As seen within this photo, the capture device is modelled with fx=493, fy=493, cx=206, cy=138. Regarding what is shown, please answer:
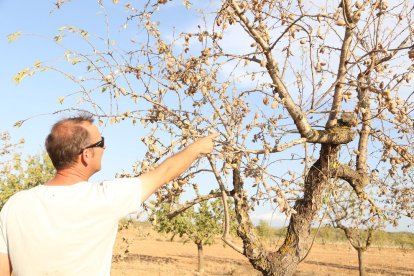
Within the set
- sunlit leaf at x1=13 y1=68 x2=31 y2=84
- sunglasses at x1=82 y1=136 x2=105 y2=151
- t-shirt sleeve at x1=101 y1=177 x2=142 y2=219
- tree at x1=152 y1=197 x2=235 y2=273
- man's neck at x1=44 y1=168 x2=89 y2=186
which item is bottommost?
tree at x1=152 y1=197 x2=235 y2=273

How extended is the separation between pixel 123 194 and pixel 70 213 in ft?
1.02

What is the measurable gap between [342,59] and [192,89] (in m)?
2.32

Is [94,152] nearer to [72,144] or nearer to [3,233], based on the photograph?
[72,144]

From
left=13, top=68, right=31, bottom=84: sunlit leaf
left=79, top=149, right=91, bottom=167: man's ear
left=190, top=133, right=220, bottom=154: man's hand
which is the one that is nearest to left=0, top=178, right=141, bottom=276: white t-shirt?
left=79, top=149, right=91, bottom=167: man's ear

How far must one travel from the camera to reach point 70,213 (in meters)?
2.77

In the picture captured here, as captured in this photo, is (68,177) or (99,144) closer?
(68,177)

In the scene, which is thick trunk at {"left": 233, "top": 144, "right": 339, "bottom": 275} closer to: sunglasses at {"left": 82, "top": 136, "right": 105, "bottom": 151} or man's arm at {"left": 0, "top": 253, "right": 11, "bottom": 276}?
sunglasses at {"left": 82, "top": 136, "right": 105, "bottom": 151}

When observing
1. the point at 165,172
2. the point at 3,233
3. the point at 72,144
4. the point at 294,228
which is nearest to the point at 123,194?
the point at 165,172

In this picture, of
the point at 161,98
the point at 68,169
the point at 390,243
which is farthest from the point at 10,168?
the point at 390,243

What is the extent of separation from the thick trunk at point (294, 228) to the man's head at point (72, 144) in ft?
16.1

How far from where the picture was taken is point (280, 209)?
5234mm

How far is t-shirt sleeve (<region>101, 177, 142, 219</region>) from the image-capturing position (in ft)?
9.29

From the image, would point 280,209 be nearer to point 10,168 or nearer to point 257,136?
point 257,136

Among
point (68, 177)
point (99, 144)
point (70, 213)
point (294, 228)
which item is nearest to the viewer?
point (70, 213)
